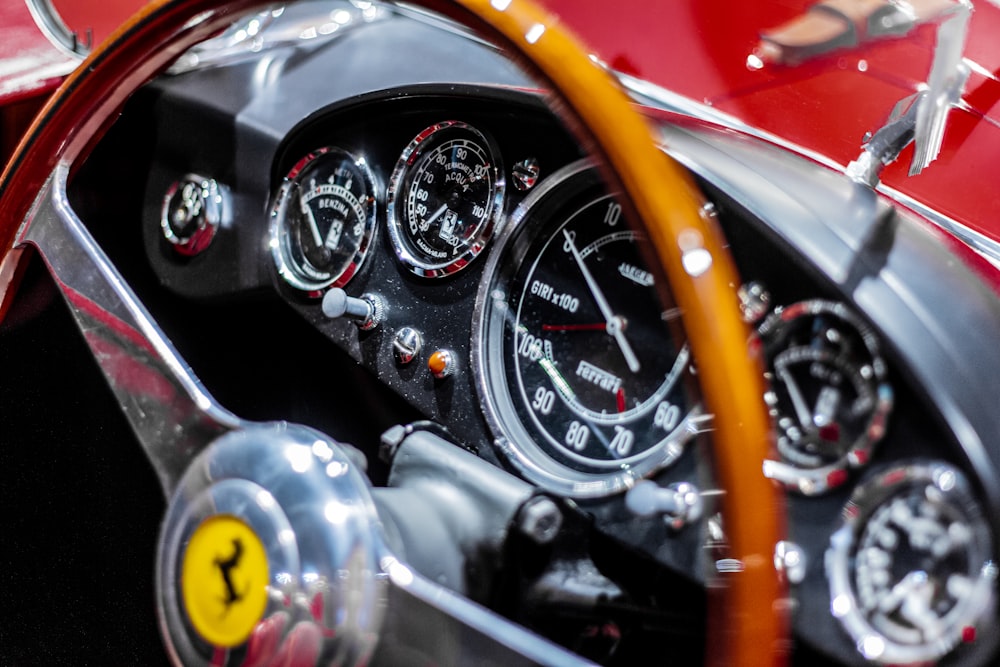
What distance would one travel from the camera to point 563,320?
51.9 inches

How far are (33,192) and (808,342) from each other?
0.97 meters

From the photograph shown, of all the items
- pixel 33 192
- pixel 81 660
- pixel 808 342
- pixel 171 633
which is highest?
pixel 808 342

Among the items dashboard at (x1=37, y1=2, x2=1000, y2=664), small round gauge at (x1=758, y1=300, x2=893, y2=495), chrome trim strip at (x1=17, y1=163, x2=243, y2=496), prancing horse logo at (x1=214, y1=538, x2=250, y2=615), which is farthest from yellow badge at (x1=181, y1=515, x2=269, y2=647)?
small round gauge at (x1=758, y1=300, x2=893, y2=495)

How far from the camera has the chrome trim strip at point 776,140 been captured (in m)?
1.29

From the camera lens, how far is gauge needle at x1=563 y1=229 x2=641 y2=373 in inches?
48.7

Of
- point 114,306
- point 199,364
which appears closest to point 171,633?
point 114,306

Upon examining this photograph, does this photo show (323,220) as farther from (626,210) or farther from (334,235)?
(626,210)

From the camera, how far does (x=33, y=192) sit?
1.24 m

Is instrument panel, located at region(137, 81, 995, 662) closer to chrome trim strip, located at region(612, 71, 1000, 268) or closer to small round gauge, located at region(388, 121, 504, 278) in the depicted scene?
small round gauge, located at region(388, 121, 504, 278)

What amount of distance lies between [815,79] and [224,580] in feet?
3.61

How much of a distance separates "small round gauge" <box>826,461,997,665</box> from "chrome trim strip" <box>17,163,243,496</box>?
0.65 meters

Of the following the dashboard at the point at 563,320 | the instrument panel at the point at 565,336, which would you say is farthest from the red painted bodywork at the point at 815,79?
the instrument panel at the point at 565,336

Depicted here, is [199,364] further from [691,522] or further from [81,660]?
[691,522]

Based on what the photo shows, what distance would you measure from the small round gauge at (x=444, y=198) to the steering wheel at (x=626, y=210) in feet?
1.22
